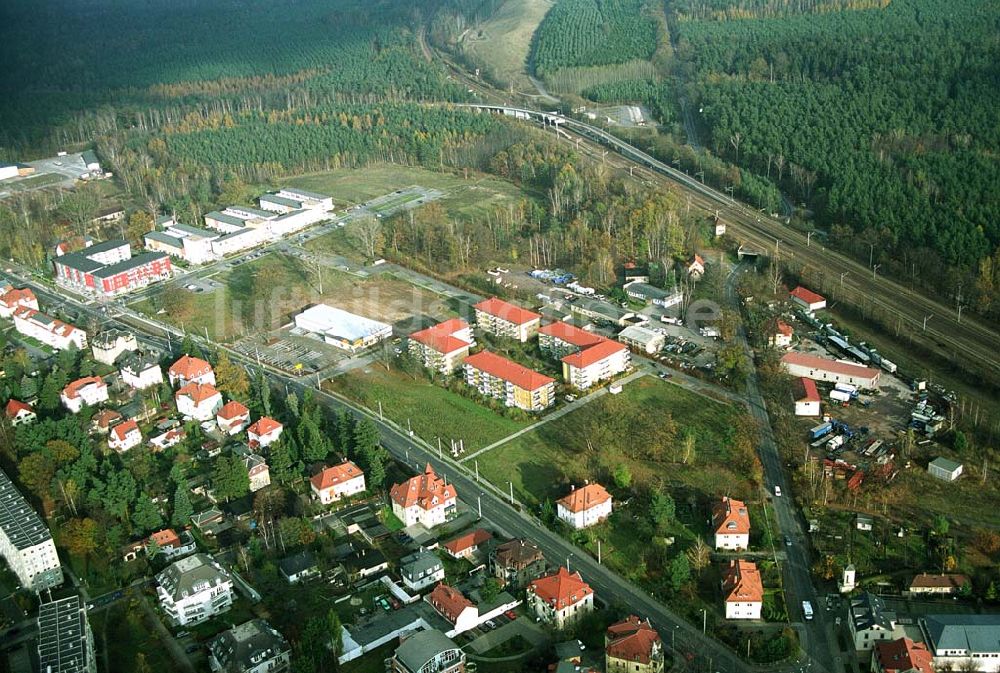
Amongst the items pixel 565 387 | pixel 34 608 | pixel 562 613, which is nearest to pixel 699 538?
pixel 562 613

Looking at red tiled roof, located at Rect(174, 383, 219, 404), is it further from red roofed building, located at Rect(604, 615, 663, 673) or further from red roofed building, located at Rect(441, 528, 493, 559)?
red roofed building, located at Rect(604, 615, 663, 673)

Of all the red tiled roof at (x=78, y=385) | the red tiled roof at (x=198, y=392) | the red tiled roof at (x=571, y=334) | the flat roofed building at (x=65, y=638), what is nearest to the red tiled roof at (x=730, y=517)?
the red tiled roof at (x=571, y=334)

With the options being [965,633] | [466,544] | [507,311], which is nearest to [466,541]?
[466,544]

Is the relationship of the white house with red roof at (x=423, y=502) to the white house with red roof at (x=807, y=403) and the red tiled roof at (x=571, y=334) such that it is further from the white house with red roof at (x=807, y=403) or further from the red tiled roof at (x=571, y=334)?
the white house with red roof at (x=807, y=403)

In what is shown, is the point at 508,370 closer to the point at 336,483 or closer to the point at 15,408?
the point at 336,483

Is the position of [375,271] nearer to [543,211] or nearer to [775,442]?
[543,211]

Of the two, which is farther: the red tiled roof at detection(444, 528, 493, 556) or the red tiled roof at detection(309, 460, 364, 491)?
the red tiled roof at detection(309, 460, 364, 491)

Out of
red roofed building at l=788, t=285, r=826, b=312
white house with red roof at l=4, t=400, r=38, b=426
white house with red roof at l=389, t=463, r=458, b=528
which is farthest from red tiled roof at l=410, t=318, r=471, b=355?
red roofed building at l=788, t=285, r=826, b=312
